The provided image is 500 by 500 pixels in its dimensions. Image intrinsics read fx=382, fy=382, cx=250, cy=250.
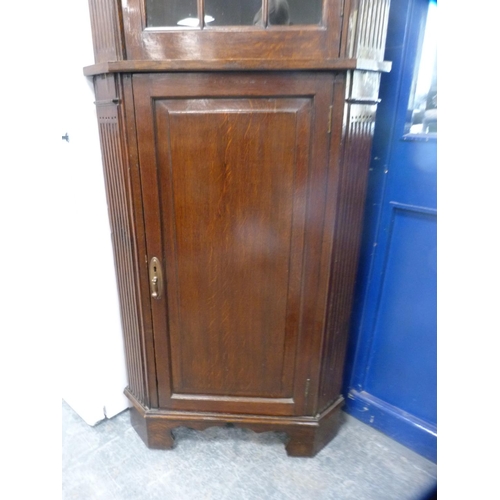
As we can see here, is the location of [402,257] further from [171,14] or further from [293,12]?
[171,14]

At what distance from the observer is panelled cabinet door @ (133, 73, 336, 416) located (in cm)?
92

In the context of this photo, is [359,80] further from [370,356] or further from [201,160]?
[370,356]

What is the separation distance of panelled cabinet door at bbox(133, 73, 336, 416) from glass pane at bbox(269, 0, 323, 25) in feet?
0.41

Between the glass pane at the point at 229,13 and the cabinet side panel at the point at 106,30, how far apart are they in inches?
8.1

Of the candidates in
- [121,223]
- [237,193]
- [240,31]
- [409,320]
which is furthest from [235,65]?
[409,320]

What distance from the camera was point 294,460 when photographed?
1284 millimetres

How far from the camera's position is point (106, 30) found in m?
0.93

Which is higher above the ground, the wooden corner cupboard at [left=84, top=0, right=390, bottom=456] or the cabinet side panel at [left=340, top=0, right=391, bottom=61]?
the cabinet side panel at [left=340, top=0, right=391, bottom=61]

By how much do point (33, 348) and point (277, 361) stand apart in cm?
78

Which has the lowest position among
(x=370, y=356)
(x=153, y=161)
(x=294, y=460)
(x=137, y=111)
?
(x=294, y=460)

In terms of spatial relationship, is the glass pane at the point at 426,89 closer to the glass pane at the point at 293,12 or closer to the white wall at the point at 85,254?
the glass pane at the point at 293,12

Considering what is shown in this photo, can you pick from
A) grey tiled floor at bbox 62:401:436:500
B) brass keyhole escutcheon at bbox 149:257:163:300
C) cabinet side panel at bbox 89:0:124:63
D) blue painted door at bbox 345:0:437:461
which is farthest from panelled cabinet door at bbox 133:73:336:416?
blue painted door at bbox 345:0:437:461

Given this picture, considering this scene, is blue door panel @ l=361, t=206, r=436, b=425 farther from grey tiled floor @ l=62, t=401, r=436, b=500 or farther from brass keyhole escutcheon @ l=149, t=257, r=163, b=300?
brass keyhole escutcheon @ l=149, t=257, r=163, b=300
